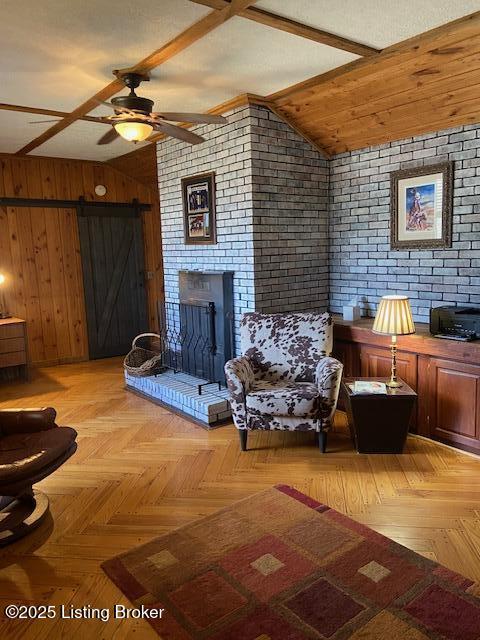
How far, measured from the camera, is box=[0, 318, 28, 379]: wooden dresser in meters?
5.10

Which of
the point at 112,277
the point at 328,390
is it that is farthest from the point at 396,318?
the point at 112,277

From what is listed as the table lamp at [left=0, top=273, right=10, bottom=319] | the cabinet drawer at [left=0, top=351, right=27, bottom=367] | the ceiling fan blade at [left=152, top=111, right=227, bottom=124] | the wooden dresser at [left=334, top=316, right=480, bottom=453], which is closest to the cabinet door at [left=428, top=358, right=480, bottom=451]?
the wooden dresser at [left=334, top=316, right=480, bottom=453]

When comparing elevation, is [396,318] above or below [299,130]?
below

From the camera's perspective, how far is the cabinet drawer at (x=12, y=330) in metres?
5.09

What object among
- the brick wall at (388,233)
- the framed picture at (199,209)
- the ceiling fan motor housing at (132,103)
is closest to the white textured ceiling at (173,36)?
the ceiling fan motor housing at (132,103)

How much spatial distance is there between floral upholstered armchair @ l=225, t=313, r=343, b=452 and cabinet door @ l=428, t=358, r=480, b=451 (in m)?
0.68

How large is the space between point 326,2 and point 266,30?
1.28 feet

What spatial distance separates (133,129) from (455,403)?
2.74m

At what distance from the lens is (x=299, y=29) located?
254 cm

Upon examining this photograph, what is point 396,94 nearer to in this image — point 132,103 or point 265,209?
point 265,209

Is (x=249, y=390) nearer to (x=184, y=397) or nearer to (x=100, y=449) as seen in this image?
(x=184, y=397)

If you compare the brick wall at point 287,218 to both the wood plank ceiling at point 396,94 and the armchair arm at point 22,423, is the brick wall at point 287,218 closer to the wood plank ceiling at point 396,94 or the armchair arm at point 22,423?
the wood plank ceiling at point 396,94

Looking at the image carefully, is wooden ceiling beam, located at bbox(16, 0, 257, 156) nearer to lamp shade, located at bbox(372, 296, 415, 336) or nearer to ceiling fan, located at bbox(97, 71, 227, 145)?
ceiling fan, located at bbox(97, 71, 227, 145)

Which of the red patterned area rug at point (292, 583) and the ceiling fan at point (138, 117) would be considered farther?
the ceiling fan at point (138, 117)
